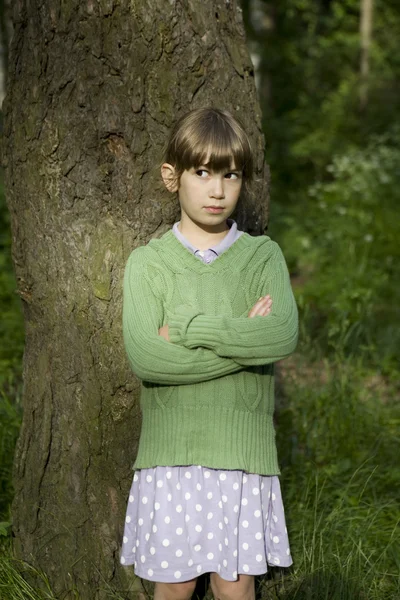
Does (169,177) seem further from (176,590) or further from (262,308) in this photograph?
(176,590)

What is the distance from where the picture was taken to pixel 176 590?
2740 millimetres

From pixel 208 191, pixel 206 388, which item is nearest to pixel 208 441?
pixel 206 388

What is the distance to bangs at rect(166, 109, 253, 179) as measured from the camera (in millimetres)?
2625

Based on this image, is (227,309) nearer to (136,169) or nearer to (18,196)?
(136,169)

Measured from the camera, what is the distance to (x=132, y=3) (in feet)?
9.75

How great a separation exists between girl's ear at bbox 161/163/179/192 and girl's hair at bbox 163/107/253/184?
7cm

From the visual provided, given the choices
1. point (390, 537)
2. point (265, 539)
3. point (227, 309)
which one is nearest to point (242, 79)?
point (227, 309)

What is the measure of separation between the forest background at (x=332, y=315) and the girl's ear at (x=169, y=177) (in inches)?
59.5

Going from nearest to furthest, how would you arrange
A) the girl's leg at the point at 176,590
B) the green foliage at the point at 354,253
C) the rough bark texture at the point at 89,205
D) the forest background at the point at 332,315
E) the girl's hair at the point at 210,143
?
1. the girl's hair at the point at 210,143
2. the girl's leg at the point at 176,590
3. the rough bark texture at the point at 89,205
4. the forest background at the point at 332,315
5. the green foliage at the point at 354,253

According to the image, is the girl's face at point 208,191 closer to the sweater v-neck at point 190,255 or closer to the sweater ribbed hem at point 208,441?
the sweater v-neck at point 190,255

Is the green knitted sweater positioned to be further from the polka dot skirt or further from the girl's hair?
the girl's hair

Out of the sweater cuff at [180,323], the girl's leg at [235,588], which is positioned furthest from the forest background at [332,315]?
the sweater cuff at [180,323]

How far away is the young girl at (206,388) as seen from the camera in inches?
101

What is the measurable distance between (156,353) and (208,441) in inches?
13.8
